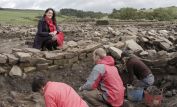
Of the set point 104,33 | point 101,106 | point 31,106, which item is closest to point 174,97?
point 101,106

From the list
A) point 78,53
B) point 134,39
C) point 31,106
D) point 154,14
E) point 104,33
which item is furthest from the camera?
point 154,14

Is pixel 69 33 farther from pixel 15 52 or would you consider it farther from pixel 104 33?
pixel 15 52

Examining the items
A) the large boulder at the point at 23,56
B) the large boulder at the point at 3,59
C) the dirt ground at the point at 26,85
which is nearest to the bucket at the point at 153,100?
the dirt ground at the point at 26,85

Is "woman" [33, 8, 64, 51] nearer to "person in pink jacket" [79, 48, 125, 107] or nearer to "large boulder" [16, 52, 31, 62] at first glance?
"large boulder" [16, 52, 31, 62]

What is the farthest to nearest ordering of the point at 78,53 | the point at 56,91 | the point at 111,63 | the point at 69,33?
the point at 69,33 < the point at 78,53 < the point at 111,63 < the point at 56,91

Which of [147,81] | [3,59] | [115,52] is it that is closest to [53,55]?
[3,59]

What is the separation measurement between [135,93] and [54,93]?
13.7 ft

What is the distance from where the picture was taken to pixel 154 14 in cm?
3662

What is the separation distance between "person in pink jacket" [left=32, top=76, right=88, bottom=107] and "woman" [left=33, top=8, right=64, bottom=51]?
5410 mm

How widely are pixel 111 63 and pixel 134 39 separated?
19.9ft

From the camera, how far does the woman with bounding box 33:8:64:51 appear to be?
39.1 feet

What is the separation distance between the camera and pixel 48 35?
11953mm

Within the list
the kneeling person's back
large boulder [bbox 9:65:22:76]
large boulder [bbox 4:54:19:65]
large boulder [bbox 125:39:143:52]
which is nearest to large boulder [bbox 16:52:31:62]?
large boulder [bbox 4:54:19:65]

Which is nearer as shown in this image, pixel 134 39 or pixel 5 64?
pixel 5 64
